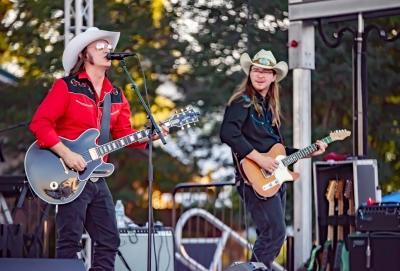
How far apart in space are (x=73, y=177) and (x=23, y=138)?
6.16m

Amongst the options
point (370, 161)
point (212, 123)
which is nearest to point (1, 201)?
point (370, 161)

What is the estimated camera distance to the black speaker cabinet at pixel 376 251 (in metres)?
6.27

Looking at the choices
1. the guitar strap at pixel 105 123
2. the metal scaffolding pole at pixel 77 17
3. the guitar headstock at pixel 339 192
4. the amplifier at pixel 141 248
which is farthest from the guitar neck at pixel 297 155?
the metal scaffolding pole at pixel 77 17

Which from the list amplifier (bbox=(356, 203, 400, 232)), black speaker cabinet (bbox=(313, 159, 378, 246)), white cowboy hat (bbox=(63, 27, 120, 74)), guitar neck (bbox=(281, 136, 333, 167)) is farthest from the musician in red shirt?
black speaker cabinet (bbox=(313, 159, 378, 246))

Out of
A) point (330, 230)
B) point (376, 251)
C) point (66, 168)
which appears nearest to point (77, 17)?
point (66, 168)

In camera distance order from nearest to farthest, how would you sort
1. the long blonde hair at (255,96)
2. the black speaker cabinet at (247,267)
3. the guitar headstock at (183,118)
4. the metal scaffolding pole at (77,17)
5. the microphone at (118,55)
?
1. the black speaker cabinet at (247,267)
2. the microphone at (118,55)
3. the guitar headstock at (183,118)
4. the long blonde hair at (255,96)
5. the metal scaffolding pole at (77,17)

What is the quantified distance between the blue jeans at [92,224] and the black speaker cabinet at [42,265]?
1.18ft

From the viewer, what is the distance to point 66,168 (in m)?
5.30

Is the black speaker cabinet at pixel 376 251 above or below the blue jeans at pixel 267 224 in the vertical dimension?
below

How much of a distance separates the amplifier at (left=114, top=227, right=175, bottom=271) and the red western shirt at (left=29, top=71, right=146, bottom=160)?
4.72 feet

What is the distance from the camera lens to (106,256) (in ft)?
17.3

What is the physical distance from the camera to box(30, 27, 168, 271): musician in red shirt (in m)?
5.22

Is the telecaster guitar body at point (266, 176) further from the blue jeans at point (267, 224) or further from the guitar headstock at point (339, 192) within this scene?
the guitar headstock at point (339, 192)

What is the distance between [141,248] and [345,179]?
2007 mm
